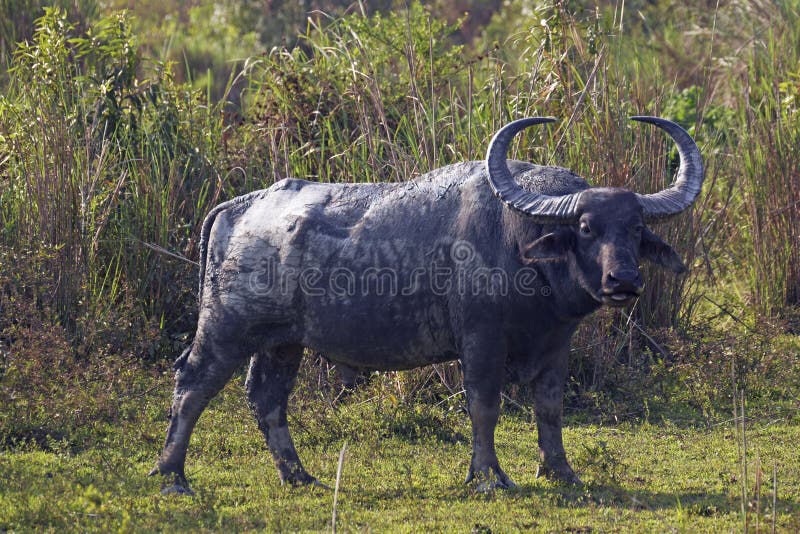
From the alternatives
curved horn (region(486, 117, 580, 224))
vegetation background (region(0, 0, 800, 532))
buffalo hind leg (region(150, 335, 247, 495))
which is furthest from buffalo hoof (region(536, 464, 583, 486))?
buffalo hind leg (region(150, 335, 247, 495))

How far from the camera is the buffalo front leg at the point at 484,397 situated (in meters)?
5.36

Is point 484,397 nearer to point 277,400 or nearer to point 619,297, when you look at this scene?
point 619,297

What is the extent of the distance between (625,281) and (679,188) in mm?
776

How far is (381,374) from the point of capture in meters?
7.42

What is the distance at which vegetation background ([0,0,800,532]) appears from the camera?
17.8 feet

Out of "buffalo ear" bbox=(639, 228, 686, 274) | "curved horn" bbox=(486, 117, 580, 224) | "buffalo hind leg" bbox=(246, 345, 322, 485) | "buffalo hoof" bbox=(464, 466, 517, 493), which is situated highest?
"curved horn" bbox=(486, 117, 580, 224)

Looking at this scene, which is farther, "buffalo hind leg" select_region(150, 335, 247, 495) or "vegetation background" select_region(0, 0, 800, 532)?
"buffalo hind leg" select_region(150, 335, 247, 495)

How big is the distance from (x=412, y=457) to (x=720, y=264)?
4.21m

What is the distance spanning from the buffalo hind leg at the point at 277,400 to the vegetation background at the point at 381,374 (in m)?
0.16

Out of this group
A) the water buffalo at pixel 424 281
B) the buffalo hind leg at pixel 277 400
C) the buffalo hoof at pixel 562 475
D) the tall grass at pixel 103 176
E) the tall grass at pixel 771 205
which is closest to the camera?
the water buffalo at pixel 424 281

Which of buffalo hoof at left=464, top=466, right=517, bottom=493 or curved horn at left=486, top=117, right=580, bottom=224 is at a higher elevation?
curved horn at left=486, top=117, right=580, bottom=224

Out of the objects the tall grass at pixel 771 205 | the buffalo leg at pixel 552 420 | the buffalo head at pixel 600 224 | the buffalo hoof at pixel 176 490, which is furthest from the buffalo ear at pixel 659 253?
the tall grass at pixel 771 205

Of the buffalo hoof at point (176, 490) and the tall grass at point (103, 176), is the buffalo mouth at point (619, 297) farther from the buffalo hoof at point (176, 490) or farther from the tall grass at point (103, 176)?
the tall grass at point (103, 176)

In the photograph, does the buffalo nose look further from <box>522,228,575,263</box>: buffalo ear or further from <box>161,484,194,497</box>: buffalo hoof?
<box>161,484,194,497</box>: buffalo hoof
